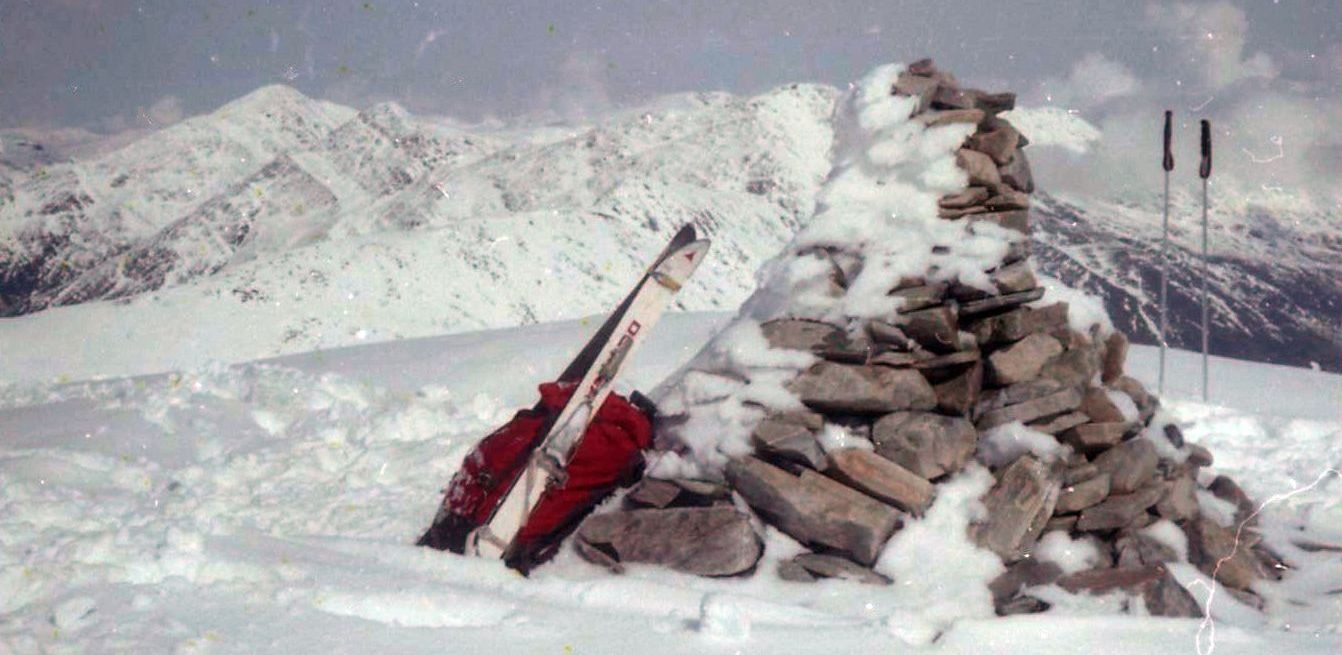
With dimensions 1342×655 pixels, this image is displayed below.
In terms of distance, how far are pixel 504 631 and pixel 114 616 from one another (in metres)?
1.40

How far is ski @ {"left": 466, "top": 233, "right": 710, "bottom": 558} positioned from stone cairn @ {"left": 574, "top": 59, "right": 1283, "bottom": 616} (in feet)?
1.29

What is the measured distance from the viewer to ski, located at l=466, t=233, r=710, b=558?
5.53 m

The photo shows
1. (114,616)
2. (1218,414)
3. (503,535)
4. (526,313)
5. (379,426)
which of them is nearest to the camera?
(114,616)

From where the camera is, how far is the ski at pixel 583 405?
553cm

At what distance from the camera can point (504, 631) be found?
403 cm

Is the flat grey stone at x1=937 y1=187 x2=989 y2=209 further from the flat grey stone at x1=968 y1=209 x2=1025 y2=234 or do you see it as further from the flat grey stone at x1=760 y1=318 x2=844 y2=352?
the flat grey stone at x1=760 y1=318 x2=844 y2=352

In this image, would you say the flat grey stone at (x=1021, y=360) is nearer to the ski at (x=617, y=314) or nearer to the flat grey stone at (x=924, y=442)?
the flat grey stone at (x=924, y=442)

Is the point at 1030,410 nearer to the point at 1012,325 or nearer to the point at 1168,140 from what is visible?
the point at 1012,325

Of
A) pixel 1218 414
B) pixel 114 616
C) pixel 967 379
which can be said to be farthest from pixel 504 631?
pixel 1218 414

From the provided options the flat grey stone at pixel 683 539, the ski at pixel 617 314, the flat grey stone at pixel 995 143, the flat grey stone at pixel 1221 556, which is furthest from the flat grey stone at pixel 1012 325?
the flat grey stone at pixel 683 539

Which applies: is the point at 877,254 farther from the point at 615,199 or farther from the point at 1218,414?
the point at 615,199

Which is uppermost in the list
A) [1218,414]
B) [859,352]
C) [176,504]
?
[859,352]

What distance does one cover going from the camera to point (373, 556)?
209 inches

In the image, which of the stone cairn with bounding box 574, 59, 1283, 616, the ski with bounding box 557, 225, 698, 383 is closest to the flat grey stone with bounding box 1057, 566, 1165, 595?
the stone cairn with bounding box 574, 59, 1283, 616
